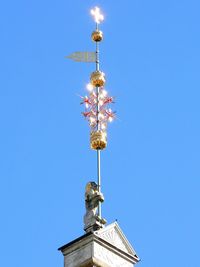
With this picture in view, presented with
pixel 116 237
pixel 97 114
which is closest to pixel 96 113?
pixel 97 114

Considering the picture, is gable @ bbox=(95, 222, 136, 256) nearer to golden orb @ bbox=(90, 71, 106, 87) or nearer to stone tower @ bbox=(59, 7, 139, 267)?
stone tower @ bbox=(59, 7, 139, 267)

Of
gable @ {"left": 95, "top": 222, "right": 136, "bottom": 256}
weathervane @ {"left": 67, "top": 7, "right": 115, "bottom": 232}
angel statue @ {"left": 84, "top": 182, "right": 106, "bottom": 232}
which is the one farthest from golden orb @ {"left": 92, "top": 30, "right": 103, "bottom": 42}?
gable @ {"left": 95, "top": 222, "right": 136, "bottom": 256}

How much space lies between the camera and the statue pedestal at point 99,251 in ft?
124

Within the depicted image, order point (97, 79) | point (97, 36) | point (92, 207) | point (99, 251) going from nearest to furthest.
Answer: point (99, 251) < point (92, 207) < point (97, 79) < point (97, 36)

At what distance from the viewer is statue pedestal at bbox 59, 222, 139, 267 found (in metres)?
37.8

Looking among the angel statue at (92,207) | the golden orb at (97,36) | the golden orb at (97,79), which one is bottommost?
the angel statue at (92,207)

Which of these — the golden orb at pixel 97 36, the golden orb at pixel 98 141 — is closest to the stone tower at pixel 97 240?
the golden orb at pixel 98 141

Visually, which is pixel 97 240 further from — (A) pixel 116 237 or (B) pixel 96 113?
(B) pixel 96 113

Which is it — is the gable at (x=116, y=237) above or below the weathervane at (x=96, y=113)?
below

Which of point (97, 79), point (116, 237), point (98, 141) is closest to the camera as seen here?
point (116, 237)

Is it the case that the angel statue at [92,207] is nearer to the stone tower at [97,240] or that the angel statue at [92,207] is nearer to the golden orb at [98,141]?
the stone tower at [97,240]

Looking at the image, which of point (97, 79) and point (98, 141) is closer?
point (98, 141)

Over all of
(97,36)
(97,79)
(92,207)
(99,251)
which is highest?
(97,36)

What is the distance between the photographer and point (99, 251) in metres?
38.1
